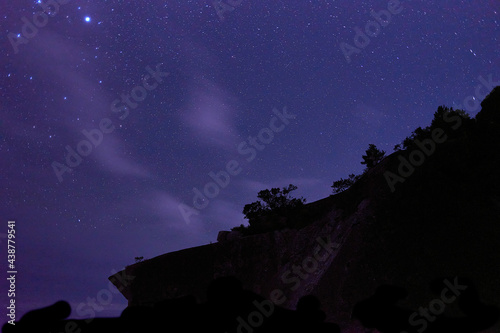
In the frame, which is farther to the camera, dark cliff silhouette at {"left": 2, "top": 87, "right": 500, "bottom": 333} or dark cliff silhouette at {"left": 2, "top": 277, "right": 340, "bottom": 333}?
dark cliff silhouette at {"left": 2, "top": 87, "right": 500, "bottom": 333}

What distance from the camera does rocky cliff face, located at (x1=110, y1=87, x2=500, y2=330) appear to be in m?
18.9

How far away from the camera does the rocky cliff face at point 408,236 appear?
744 inches

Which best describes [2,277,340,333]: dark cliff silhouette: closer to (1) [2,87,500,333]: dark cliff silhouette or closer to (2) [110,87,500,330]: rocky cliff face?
(1) [2,87,500,333]: dark cliff silhouette

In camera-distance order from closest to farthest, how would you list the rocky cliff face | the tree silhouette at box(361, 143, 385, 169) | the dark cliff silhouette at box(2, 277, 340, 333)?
the dark cliff silhouette at box(2, 277, 340, 333), the rocky cliff face, the tree silhouette at box(361, 143, 385, 169)

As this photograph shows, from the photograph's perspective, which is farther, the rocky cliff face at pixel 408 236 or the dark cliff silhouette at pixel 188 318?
the rocky cliff face at pixel 408 236

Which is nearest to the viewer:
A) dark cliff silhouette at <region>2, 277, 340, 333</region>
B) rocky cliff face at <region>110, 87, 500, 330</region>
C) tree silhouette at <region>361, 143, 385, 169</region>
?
dark cliff silhouette at <region>2, 277, 340, 333</region>

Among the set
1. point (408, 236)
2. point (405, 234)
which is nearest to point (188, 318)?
point (408, 236)

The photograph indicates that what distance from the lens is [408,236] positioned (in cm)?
2086

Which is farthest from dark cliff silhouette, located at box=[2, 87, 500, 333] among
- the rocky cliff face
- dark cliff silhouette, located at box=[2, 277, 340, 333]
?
dark cliff silhouette, located at box=[2, 277, 340, 333]

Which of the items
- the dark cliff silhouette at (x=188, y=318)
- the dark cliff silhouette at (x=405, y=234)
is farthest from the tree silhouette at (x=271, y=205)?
the dark cliff silhouette at (x=188, y=318)

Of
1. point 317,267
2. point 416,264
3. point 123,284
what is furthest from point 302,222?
point 123,284

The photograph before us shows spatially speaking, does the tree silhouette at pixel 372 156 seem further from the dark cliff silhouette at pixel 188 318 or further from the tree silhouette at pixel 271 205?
the dark cliff silhouette at pixel 188 318

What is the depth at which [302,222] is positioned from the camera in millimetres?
31969

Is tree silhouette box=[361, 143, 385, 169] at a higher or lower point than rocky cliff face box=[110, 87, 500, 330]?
higher
